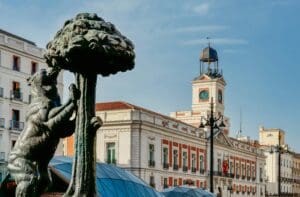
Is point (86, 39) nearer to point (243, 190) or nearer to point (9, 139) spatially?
point (9, 139)

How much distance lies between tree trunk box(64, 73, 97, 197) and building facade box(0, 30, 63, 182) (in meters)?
34.5

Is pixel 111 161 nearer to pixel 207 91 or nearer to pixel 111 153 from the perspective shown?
pixel 111 153

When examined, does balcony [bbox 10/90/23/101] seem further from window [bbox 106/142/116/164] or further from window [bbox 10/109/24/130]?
window [bbox 106/142/116/164]

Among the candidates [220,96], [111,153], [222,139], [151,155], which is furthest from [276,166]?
[111,153]

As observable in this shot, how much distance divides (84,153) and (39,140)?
50cm

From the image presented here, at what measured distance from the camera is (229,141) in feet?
212

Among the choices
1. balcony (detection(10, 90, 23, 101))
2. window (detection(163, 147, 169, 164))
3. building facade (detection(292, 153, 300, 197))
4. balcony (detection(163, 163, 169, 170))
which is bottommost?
building facade (detection(292, 153, 300, 197))

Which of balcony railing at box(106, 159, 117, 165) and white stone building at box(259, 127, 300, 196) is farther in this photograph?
white stone building at box(259, 127, 300, 196)

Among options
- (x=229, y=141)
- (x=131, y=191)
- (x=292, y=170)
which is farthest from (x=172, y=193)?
(x=292, y=170)

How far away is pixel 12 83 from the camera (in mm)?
42562

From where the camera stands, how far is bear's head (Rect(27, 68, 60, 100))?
22.5ft

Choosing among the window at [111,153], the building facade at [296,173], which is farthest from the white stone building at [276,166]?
the window at [111,153]

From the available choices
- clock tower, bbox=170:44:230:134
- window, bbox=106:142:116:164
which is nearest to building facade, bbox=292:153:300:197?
clock tower, bbox=170:44:230:134

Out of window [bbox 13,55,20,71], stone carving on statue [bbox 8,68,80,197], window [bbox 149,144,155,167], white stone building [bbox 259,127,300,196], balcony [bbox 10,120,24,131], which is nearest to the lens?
stone carving on statue [bbox 8,68,80,197]
